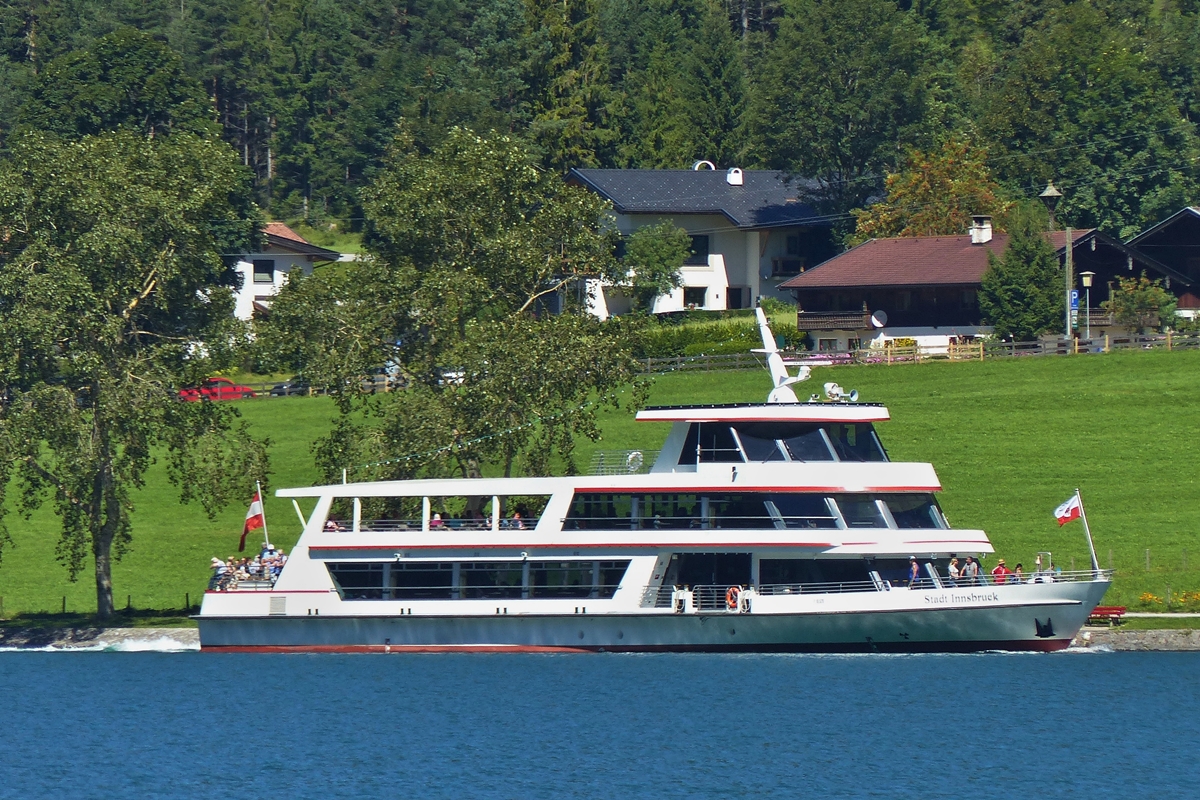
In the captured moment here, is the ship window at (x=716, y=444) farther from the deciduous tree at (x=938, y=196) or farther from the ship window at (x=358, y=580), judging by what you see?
the deciduous tree at (x=938, y=196)

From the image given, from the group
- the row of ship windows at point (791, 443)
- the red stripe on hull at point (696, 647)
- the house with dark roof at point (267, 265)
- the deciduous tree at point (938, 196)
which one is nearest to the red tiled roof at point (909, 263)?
the deciduous tree at point (938, 196)

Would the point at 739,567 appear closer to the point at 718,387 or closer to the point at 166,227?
the point at 166,227

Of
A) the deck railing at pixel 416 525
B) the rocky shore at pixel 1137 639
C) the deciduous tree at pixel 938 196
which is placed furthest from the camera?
the deciduous tree at pixel 938 196

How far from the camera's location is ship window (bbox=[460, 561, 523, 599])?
4456cm

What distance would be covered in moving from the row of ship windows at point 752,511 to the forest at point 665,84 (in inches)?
1936

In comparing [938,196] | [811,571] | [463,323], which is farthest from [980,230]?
[811,571]

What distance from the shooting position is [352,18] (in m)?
147

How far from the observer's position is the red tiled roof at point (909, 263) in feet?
287

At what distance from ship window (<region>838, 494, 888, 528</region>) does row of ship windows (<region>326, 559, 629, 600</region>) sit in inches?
202

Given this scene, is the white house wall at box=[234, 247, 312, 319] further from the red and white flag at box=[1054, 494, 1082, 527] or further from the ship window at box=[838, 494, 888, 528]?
the red and white flag at box=[1054, 494, 1082, 527]

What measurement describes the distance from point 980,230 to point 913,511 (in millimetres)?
49577

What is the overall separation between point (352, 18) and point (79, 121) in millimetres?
54226

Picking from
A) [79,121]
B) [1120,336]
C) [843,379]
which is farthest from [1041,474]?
[79,121]

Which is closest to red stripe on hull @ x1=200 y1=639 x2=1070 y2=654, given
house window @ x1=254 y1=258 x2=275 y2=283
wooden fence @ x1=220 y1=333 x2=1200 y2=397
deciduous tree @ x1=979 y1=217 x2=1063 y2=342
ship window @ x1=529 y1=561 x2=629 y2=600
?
ship window @ x1=529 y1=561 x2=629 y2=600
